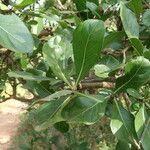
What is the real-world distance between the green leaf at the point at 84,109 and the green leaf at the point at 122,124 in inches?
A: 1.1

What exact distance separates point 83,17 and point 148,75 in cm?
38

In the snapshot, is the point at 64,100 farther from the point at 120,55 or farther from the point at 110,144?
the point at 110,144

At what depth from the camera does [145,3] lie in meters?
1.12

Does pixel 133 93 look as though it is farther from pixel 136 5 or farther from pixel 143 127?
pixel 136 5

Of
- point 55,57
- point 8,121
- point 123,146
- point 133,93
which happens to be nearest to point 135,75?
point 133,93

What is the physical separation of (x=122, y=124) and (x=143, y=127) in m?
0.04

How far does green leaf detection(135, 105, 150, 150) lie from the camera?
77cm

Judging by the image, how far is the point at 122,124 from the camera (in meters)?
0.81

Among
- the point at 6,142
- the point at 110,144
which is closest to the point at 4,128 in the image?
the point at 6,142

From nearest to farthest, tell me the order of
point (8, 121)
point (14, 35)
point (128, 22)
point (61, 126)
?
point (14, 35)
point (128, 22)
point (61, 126)
point (8, 121)

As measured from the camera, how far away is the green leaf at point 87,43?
2.45 feet

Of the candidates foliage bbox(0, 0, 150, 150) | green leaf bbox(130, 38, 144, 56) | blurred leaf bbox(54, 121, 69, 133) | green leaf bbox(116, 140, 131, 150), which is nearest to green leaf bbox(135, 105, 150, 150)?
foliage bbox(0, 0, 150, 150)

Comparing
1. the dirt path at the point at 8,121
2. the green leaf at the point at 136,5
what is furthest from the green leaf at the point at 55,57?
the dirt path at the point at 8,121

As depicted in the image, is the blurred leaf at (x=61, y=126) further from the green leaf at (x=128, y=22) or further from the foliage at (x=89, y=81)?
the green leaf at (x=128, y=22)
